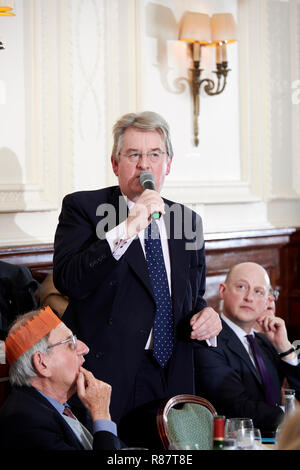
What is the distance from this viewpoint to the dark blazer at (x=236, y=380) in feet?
10.4

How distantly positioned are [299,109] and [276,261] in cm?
119

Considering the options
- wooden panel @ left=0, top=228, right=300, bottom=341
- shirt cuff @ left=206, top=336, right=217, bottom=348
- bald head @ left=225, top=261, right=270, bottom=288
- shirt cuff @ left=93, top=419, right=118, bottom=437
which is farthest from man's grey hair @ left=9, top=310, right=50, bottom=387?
wooden panel @ left=0, top=228, right=300, bottom=341

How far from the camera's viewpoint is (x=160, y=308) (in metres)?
2.65

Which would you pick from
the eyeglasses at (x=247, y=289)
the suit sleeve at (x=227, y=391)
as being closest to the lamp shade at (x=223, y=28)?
the eyeglasses at (x=247, y=289)

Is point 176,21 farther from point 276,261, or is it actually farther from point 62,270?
point 62,270

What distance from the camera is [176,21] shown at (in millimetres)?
4848

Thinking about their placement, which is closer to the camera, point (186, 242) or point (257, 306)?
point (186, 242)

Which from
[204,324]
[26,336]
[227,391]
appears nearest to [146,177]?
[204,324]

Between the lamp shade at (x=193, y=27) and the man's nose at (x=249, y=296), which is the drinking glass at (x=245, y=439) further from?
the lamp shade at (x=193, y=27)

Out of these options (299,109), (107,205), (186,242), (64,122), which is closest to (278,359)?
(186,242)

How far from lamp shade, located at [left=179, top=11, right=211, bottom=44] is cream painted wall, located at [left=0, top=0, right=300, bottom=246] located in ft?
0.25

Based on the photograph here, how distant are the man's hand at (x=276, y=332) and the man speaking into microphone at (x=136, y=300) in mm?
793
